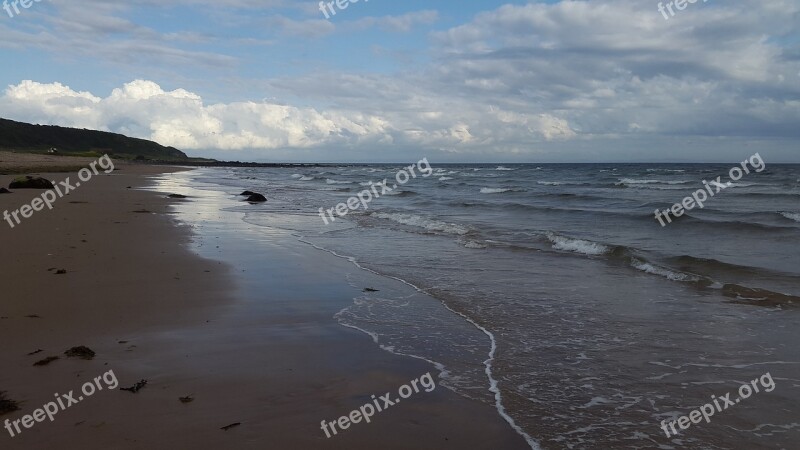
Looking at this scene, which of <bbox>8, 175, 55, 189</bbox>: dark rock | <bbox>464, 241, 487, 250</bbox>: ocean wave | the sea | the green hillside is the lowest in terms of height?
the sea

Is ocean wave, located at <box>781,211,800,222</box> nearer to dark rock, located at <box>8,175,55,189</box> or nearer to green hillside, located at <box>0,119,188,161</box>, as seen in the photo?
dark rock, located at <box>8,175,55,189</box>

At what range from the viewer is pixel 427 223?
66.4 feet

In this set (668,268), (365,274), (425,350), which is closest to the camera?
(425,350)

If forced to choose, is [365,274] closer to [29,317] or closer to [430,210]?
[29,317]

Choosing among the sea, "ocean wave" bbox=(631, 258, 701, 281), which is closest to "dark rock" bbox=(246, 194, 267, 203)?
the sea

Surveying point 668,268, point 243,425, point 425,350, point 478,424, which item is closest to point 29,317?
point 243,425

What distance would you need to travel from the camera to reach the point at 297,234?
645 inches

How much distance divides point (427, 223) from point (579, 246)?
6559 mm

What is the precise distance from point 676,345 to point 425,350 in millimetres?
3228

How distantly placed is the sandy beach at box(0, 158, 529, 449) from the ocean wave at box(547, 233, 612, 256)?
664cm

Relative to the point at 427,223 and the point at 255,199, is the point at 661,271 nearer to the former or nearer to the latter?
the point at 427,223

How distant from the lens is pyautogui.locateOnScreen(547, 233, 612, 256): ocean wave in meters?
14.4

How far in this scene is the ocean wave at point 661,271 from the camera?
11.2 metres

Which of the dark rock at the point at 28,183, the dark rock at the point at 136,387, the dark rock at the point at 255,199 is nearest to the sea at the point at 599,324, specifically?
the dark rock at the point at 136,387
